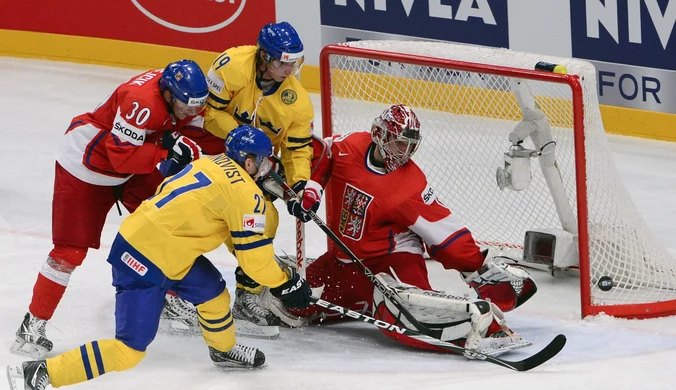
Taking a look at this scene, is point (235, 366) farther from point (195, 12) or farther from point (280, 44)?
point (195, 12)

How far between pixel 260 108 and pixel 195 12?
10.8 feet

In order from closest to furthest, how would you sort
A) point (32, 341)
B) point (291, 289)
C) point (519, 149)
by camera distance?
1. point (291, 289)
2. point (32, 341)
3. point (519, 149)

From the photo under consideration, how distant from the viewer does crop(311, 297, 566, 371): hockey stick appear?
4.40 m

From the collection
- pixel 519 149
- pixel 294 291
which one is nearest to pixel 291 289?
pixel 294 291

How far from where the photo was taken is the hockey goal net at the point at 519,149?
15.9ft

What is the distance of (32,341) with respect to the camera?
4.61 m

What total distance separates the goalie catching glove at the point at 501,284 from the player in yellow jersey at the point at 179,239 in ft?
2.89

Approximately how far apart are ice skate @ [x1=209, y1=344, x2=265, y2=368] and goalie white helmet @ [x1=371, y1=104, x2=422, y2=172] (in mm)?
854

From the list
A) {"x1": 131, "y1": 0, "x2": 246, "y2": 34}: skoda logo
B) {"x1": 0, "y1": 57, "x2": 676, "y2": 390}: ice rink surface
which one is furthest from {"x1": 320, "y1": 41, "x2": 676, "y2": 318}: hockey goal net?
{"x1": 131, "y1": 0, "x2": 246, "y2": 34}: skoda logo

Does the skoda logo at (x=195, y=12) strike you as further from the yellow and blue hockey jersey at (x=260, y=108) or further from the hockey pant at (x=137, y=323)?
the hockey pant at (x=137, y=323)

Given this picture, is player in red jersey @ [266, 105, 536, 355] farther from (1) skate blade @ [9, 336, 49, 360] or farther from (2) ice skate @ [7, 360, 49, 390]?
(2) ice skate @ [7, 360, 49, 390]

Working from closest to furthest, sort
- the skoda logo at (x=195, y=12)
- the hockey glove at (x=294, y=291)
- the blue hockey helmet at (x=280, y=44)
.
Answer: the hockey glove at (x=294, y=291) < the blue hockey helmet at (x=280, y=44) < the skoda logo at (x=195, y=12)

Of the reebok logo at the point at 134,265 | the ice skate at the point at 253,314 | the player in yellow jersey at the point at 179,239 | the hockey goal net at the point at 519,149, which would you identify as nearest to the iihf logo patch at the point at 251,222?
the player in yellow jersey at the point at 179,239

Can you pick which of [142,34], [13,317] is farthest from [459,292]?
[142,34]
